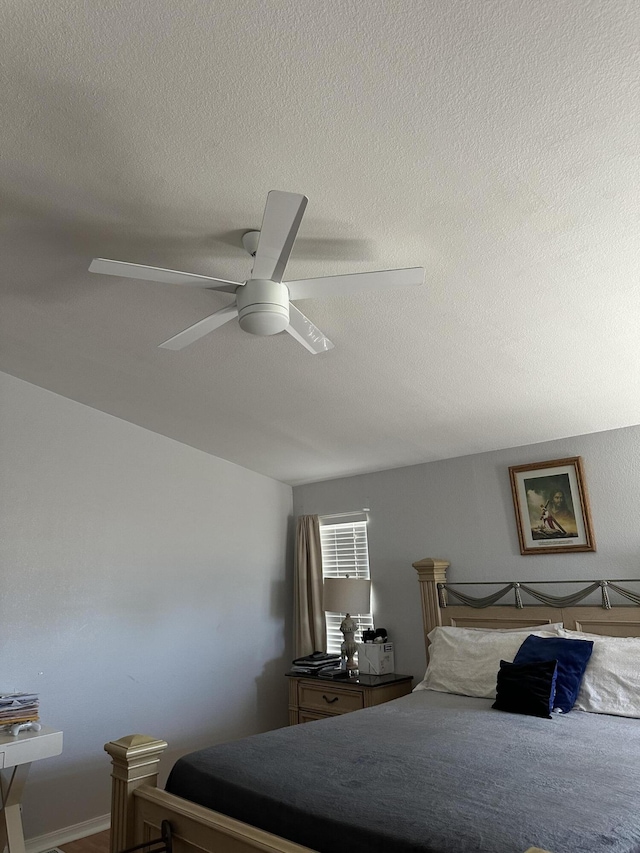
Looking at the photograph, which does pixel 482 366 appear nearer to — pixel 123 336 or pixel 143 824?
pixel 123 336

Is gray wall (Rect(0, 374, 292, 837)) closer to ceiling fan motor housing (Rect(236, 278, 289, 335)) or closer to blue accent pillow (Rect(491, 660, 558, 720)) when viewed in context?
blue accent pillow (Rect(491, 660, 558, 720))

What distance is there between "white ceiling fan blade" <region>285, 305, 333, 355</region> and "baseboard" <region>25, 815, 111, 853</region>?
3.37 meters

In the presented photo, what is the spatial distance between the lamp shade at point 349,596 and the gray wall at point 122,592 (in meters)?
0.81

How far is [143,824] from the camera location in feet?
7.32

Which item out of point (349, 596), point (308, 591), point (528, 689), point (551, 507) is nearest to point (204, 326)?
point (528, 689)

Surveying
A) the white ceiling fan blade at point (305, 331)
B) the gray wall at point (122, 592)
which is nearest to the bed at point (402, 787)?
the white ceiling fan blade at point (305, 331)

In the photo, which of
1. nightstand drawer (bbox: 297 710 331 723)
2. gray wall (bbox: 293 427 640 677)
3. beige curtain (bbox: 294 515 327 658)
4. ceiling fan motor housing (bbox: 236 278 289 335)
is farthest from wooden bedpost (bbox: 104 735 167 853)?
beige curtain (bbox: 294 515 327 658)

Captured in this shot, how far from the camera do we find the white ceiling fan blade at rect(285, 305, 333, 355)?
2.24 m

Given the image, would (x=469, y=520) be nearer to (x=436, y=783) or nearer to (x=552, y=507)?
(x=552, y=507)

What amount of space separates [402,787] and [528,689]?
1243 mm

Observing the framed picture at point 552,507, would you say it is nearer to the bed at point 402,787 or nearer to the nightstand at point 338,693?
the bed at point 402,787

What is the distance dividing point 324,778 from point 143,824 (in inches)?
29.2

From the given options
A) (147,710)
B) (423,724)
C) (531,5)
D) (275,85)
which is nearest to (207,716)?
(147,710)

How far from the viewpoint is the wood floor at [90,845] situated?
3.46 m
